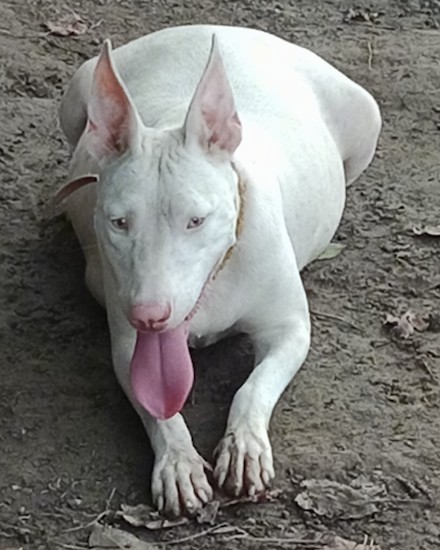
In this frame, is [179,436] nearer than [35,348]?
Yes

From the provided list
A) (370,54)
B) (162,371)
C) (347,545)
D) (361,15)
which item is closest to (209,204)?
(162,371)

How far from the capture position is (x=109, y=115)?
11.8 feet

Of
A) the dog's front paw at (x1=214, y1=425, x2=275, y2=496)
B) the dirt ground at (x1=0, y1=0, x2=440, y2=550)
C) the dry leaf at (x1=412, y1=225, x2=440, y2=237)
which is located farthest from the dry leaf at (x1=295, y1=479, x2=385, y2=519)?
the dry leaf at (x1=412, y1=225, x2=440, y2=237)

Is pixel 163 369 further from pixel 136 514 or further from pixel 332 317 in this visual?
pixel 332 317

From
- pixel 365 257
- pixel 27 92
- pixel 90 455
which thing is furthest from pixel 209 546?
pixel 27 92

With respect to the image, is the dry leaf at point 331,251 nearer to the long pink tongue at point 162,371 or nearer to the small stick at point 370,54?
the long pink tongue at point 162,371

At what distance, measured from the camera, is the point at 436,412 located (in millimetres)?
4004

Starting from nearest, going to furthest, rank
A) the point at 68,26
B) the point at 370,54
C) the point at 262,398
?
the point at 262,398, the point at 370,54, the point at 68,26

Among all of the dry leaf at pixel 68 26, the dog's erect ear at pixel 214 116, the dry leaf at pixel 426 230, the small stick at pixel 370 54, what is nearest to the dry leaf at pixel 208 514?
the dog's erect ear at pixel 214 116

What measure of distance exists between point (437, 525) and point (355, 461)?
1.00ft

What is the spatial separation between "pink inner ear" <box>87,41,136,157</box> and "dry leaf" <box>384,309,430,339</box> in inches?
46.5

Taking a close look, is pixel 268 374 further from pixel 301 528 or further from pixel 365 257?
pixel 365 257

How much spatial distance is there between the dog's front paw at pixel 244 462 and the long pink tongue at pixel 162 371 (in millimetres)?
170

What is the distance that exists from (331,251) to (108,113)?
1343 millimetres
